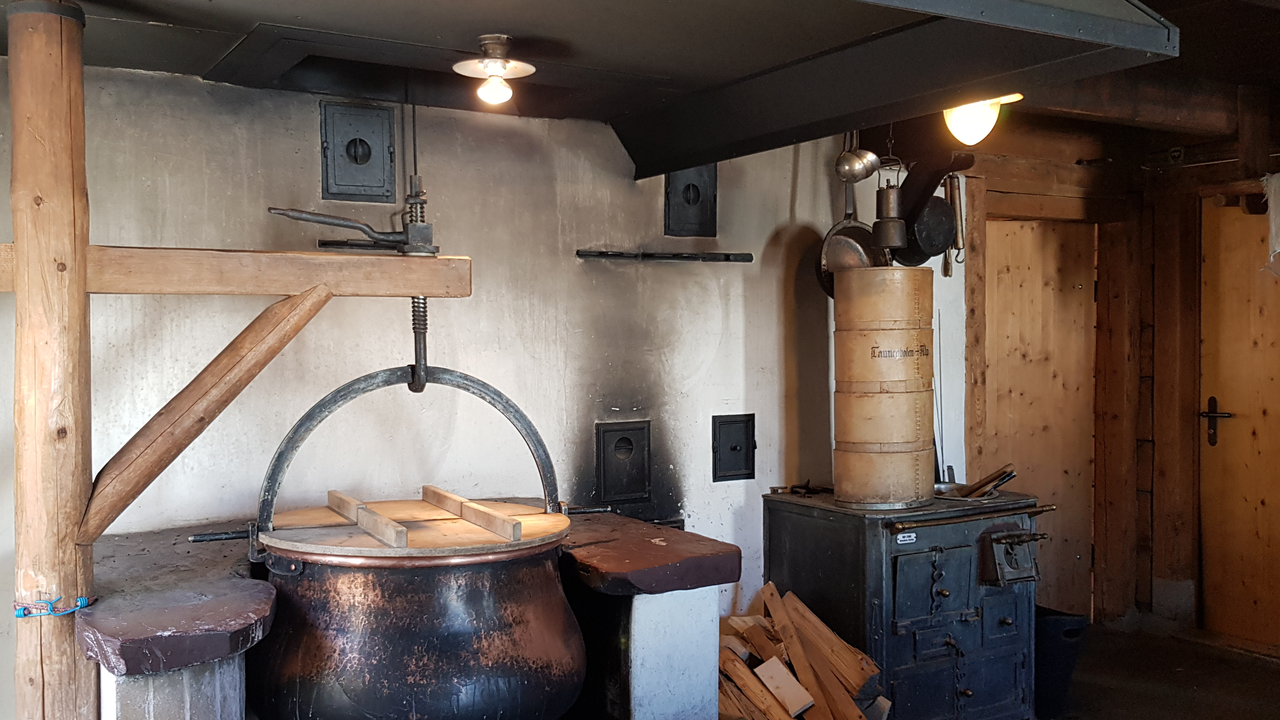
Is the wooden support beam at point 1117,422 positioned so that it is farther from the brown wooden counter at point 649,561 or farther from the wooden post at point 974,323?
the brown wooden counter at point 649,561

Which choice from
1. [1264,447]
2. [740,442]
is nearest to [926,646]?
[740,442]

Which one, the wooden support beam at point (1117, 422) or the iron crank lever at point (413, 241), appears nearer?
the iron crank lever at point (413, 241)

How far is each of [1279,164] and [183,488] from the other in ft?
15.1

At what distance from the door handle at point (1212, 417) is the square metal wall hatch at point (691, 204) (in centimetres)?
292

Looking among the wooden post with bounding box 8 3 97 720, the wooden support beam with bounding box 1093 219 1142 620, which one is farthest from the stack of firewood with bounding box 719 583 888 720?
the wooden support beam with bounding box 1093 219 1142 620

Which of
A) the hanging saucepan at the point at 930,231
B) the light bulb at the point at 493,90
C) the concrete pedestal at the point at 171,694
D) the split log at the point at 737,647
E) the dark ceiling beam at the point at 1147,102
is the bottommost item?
the split log at the point at 737,647

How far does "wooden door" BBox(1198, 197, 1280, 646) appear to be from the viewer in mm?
5105

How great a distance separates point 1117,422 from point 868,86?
10.6 feet

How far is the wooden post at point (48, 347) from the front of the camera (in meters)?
2.29

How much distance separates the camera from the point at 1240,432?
5.22 meters

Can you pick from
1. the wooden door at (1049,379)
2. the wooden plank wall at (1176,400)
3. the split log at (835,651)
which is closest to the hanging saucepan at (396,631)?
the split log at (835,651)

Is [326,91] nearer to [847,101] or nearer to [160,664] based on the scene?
[847,101]

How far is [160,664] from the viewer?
6.99 feet

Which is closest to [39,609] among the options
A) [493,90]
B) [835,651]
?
[493,90]
